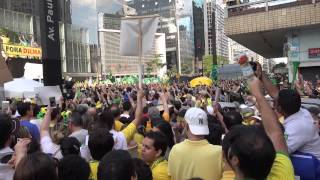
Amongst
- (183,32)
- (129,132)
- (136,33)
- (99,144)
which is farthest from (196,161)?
(183,32)

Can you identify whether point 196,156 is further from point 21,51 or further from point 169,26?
point 169,26

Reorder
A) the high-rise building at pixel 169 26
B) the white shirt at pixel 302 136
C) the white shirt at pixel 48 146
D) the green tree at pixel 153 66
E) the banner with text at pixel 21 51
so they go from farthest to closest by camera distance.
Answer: the high-rise building at pixel 169 26
the green tree at pixel 153 66
the banner with text at pixel 21 51
the white shirt at pixel 48 146
the white shirt at pixel 302 136

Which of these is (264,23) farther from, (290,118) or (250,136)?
(250,136)

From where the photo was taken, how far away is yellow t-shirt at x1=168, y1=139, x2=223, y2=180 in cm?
372

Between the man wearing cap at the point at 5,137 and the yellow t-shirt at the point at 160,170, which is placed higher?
the man wearing cap at the point at 5,137

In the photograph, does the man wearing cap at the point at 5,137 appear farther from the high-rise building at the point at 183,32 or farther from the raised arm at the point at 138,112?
the high-rise building at the point at 183,32

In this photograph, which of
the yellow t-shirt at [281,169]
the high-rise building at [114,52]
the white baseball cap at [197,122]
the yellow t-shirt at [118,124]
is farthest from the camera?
the high-rise building at [114,52]

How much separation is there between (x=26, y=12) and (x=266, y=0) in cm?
5822

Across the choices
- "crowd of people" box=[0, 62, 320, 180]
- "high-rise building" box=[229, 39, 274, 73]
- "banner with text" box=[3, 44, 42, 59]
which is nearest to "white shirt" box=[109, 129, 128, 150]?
"crowd of people" box=[0, 62, 320, 180]

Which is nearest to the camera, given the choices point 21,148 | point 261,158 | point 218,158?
point 261,158

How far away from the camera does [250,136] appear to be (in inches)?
96.9

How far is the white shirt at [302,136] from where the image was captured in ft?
12.1

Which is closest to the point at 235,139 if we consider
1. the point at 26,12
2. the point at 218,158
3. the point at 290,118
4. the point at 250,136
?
the point at 250,136

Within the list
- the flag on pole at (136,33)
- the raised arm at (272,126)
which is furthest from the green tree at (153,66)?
the raised arm at (272,126)
